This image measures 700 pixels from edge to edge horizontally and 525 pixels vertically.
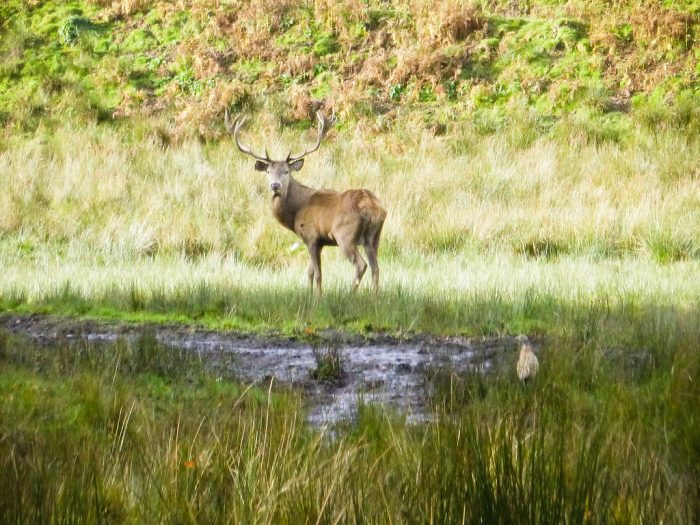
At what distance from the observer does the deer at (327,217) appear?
10.7 metres

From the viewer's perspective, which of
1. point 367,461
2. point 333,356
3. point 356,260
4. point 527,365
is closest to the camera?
point 367,461

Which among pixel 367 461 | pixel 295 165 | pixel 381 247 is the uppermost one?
pixel 295 165

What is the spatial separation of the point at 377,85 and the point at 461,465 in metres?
19.4

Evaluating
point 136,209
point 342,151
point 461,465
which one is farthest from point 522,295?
point 342,151

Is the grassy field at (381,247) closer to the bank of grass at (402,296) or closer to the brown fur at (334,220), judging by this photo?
the bank of grass at (402,296)

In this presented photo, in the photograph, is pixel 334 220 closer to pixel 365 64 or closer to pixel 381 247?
pixel 381 247

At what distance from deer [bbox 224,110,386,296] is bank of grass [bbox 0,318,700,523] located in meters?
5.48

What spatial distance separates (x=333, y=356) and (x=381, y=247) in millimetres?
7770

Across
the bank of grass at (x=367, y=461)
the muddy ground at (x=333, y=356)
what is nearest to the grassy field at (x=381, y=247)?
the bank of grass at (x=367, y=461)

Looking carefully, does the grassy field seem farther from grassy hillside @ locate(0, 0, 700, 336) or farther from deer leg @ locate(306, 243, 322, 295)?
deer leg @ locate(306, 243, 322, 295)

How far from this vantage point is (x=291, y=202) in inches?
456

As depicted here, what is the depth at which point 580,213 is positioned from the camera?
1459 centimetres

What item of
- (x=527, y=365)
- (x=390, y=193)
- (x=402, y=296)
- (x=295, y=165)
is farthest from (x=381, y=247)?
(x=527, y=365)

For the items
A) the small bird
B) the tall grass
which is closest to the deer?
the tall grass
